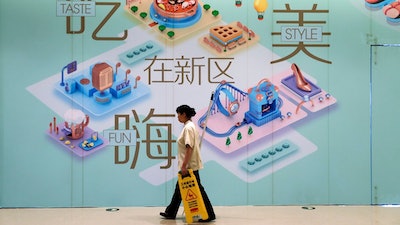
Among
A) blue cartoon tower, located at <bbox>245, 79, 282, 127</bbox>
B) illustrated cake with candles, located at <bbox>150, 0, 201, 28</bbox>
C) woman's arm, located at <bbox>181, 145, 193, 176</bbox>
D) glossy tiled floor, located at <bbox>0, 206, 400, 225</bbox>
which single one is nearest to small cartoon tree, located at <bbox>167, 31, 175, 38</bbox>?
illustrated cake with candles, located at <bbox>150, 0, 201, 28</bbox>

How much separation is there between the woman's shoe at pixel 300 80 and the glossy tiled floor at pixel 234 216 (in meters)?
1.47

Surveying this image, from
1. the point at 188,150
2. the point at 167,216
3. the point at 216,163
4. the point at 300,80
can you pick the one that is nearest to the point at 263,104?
the point at 300,80

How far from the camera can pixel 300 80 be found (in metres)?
7.20

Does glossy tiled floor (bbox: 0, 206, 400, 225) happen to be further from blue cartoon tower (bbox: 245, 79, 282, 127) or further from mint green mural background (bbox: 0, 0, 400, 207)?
blue cartoon tower (bbox: 245, 79, 282, 127)

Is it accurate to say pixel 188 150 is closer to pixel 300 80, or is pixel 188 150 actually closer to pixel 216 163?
pixel 216 163

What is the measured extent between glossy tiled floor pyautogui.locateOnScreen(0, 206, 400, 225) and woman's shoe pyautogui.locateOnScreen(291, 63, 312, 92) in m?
1.47

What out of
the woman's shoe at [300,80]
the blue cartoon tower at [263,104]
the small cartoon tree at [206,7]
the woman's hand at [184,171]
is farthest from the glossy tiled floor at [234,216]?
the small cartoon tree at [206,7]

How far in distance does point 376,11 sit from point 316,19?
0.76 metres

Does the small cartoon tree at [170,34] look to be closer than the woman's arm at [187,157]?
No

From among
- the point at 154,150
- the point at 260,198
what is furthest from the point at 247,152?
the point at 154,150

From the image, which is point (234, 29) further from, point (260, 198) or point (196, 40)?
point (260, 198)

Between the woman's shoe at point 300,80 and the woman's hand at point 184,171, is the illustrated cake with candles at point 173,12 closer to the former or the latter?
the woman's shoe at point 300,80

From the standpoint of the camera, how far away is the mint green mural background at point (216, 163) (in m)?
7.05

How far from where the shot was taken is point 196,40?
7152 mm
